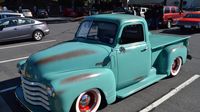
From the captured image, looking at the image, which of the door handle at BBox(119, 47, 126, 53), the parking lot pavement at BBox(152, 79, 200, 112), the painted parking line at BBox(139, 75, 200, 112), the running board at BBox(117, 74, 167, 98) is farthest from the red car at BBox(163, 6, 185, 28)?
the door handle at BBox(119, 47, 126, 53)

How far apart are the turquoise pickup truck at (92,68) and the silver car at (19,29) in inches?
303

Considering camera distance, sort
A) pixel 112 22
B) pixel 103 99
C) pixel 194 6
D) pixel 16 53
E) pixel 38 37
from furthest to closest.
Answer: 1. pixel 194 6
2. pixel 38 37
3. pixel 16 53
4. pixel 112 22
5. pixel 103 99

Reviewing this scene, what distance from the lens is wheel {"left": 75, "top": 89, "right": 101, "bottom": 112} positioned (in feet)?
14.0

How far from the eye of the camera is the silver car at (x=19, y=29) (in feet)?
39.2

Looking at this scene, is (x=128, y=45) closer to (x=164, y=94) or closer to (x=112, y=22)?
(x=112, y=22)

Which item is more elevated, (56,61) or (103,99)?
(56,61)

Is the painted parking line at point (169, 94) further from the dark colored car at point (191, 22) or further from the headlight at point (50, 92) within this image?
the dark colored car at point (191, 22)

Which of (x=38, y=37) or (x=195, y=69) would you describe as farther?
(x=38, y=37)

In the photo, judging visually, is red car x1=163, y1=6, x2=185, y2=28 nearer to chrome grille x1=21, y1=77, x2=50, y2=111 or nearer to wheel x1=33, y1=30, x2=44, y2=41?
wheel x1=33, y1=30, x2=44, y2=41

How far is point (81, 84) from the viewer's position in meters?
4.07

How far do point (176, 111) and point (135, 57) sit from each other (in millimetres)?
1432

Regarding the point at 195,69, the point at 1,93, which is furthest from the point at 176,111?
the point at 1,93

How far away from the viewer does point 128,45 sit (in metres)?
5.09

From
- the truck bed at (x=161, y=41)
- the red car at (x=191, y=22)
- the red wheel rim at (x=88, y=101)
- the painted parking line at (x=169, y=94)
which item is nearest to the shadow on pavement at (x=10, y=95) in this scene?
the red wheel rim at (x=88, y=101)
